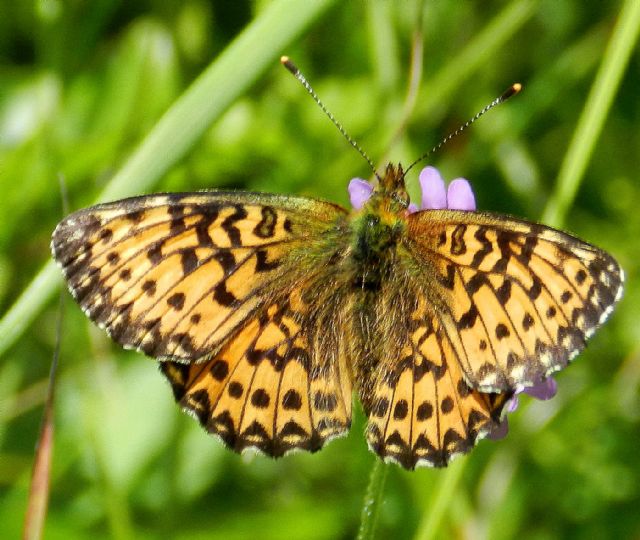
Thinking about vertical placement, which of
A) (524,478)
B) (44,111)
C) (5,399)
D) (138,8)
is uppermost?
(138,8)

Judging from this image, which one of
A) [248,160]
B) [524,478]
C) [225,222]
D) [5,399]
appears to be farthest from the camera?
[248,160]

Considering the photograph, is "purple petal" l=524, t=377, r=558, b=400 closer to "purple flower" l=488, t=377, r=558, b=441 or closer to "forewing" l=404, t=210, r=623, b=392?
"purple flower" l=488, t=377, r=558, b=441

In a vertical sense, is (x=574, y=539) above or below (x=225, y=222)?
below

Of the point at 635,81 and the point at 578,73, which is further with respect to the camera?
the point at 635,81

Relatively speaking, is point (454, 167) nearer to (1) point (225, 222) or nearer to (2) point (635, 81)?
(2) point (635, 81)

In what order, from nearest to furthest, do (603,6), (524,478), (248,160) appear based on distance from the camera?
1. (524,478)
2. (248,160)
3. (603,6)

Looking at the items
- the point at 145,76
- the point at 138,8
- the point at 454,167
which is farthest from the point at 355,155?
the point at 138,8

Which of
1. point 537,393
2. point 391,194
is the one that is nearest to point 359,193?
point 391,194

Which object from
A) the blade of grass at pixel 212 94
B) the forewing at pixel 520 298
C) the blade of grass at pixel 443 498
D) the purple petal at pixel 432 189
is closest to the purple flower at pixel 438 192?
the purple petal at pixel 432 189
